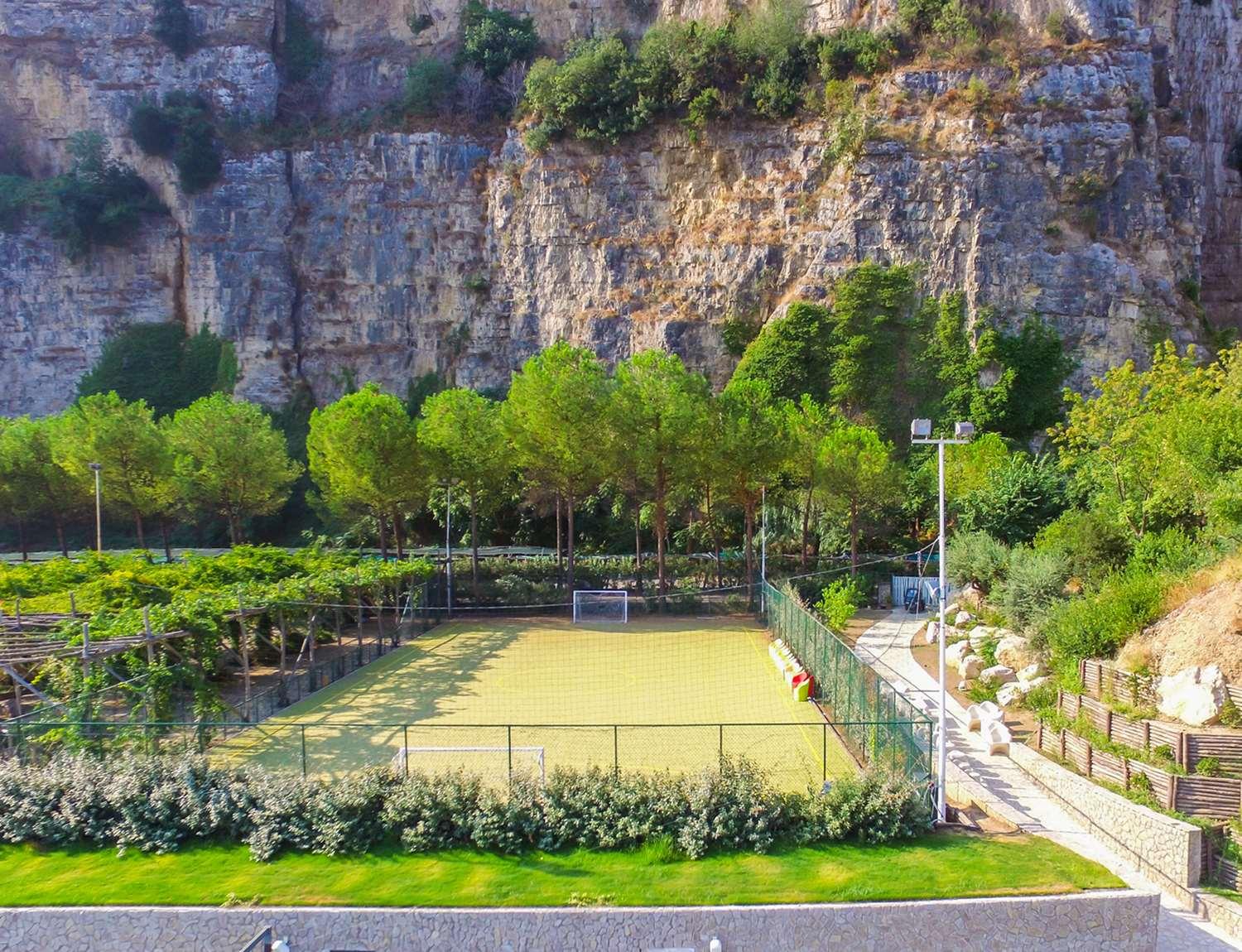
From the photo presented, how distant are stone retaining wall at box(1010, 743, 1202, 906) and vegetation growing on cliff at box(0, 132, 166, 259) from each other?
52.5m

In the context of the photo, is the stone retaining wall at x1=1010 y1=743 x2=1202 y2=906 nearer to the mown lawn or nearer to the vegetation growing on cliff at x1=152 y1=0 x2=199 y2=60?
the mown lawn

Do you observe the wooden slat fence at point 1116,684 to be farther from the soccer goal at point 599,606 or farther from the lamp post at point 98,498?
the lamp post at point 98,498

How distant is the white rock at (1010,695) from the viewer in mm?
16777

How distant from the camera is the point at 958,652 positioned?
799 inches

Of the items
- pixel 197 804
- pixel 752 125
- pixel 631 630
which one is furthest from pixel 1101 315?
pixel 197 804

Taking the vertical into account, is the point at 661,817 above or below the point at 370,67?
below

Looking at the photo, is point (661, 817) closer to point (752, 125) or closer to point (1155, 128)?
point (752, 125)

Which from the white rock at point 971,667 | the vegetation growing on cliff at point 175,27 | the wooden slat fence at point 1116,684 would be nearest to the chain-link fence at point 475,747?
the wooden slat fence at point 1116,684

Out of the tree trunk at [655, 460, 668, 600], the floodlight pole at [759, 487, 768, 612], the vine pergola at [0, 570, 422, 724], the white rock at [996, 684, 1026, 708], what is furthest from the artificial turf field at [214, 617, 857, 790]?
Result: the white rock at [996, 684, 1026, 708]

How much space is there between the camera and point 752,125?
44.7 metres

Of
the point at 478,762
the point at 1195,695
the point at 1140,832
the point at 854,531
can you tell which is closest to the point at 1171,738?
the point at 1195,695

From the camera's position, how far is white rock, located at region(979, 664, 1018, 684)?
17812mm

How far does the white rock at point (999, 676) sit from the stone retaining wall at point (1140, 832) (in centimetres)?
437

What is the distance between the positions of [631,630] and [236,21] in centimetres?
4519
